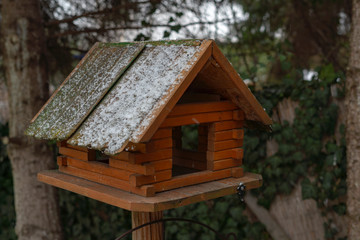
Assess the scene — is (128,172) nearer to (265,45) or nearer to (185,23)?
(185,23)

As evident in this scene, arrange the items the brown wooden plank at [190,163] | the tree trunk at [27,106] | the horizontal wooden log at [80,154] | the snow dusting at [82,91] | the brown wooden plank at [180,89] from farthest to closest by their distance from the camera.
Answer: the tree trunk at [27,106], the brown wooden plank at [190,163], the horizontal wooden log at [80,154], the snow dusting at [82,91], the brown wooden plank at [180,89]

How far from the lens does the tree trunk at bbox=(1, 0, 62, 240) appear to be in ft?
10.9

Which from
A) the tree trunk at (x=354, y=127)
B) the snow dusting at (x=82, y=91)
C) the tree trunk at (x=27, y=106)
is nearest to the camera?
the snow dusting at (x=82, y=91)

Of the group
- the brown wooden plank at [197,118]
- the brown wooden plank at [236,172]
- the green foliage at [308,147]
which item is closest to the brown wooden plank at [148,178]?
the brown wooden plank at [197,118]

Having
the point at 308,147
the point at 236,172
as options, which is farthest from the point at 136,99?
the point at 308,147

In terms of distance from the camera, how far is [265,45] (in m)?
4.86

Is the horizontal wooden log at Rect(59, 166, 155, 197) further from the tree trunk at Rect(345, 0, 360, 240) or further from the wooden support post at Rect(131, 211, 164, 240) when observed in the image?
the tree trunk at Rect(345, 0, 360, 240)

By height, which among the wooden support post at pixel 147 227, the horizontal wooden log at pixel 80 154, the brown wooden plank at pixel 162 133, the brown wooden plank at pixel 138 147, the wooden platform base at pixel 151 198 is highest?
the brown wooden plank at pixel 162 133

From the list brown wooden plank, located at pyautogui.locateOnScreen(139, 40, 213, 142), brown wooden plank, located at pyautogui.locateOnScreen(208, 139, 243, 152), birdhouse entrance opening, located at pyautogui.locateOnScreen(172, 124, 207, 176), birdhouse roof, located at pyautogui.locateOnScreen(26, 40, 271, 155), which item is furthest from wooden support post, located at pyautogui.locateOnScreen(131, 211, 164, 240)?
brown wooden plank, located at pyautogui.locateOnScreen(139, 40, 213, 142)

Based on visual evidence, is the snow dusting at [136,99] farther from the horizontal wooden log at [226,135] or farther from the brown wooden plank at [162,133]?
the horizontal wooden log at [226,135]

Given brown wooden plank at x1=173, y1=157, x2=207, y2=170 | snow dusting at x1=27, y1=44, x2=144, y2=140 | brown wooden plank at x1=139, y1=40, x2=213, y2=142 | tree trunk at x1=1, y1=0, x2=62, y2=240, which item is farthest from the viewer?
tree trunk at x1=1, y1=0, x2=62, y2=240

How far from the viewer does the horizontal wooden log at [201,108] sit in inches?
77.7

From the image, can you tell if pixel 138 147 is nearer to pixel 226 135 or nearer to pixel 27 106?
pixel 226 135

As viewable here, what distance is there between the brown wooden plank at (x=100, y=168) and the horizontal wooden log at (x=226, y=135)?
48 cm
